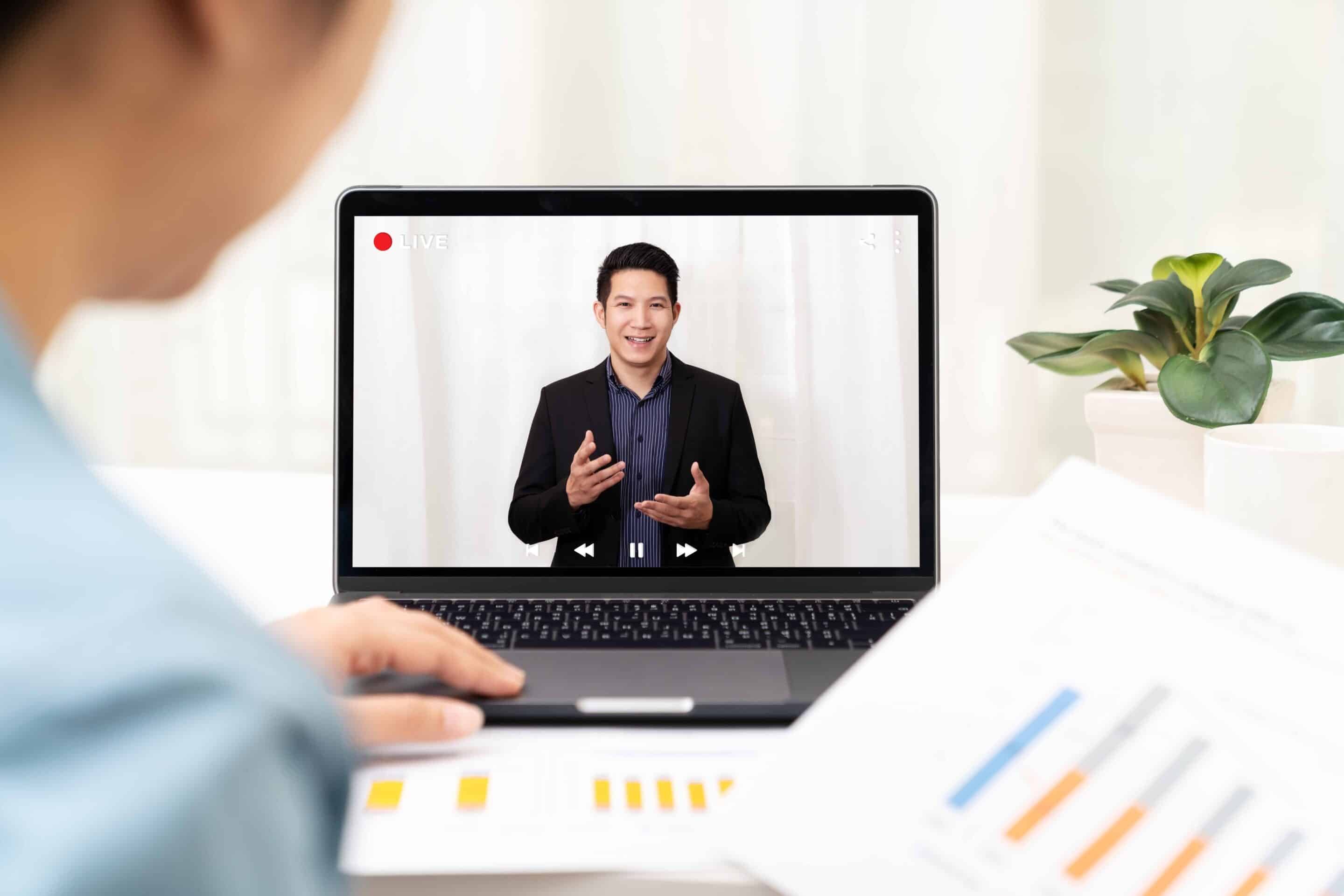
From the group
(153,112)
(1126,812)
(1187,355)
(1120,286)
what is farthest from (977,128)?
(153,112)

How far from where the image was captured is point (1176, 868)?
0.33 metres

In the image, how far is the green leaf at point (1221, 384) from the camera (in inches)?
25.9

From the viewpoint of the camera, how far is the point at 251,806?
0.48 feet

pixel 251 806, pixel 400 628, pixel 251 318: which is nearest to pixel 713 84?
Answer: pixel 251 318

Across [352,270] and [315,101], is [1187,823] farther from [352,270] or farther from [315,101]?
[352,270]

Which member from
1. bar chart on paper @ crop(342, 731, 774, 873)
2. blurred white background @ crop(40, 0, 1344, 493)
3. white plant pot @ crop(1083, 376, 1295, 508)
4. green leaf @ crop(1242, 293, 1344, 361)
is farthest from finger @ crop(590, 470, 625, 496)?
blurred white background @ crop(40, 0, 1344, 493)

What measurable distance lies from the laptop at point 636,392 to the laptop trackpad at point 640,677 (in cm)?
13

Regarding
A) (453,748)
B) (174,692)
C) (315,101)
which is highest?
(315,101)

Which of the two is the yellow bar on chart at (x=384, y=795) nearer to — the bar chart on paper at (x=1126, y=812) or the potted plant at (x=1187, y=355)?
the bar chart on paper at (x=1126, y=812)

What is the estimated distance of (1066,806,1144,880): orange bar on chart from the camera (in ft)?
1.10

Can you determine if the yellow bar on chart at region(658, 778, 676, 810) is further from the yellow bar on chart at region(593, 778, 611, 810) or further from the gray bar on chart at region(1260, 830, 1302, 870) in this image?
the gray bar on chart at region(1260, 830, 1302, 870)

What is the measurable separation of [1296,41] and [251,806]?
1359mm

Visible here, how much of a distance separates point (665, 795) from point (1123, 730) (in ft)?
0.58

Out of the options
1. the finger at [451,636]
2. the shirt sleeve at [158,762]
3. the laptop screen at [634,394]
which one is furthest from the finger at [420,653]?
the shirt sleeve at [158,762]
